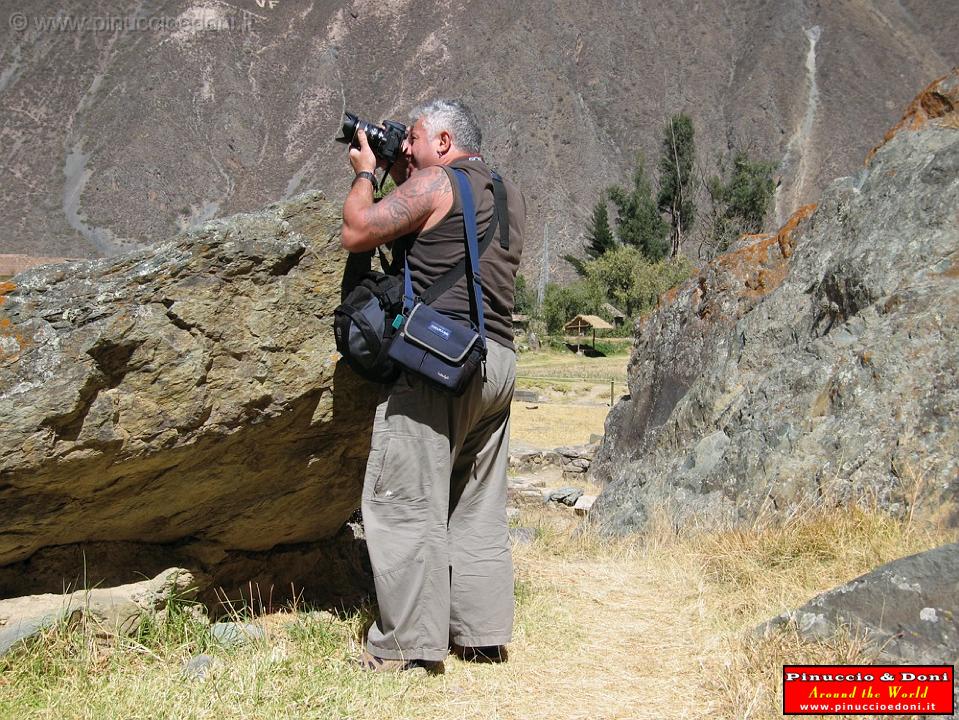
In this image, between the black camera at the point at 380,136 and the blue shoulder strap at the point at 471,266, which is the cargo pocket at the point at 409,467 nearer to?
the blue shoulder strap at the point at 471,266

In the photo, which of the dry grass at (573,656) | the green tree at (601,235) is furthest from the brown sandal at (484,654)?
the green tree at (601,235)

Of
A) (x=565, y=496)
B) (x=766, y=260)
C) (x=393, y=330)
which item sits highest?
(x=766, y=260)

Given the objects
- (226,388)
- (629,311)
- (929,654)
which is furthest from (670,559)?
(629,311)

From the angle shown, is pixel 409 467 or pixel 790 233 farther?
pixel 790 233

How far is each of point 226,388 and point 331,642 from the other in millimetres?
1110

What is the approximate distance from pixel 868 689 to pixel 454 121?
2.53m

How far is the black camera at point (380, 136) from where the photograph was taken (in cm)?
351

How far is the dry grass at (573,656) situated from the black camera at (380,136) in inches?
78.4

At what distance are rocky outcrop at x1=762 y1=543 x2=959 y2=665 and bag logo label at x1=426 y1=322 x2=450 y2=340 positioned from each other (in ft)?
5.27

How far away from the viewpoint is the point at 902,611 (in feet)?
9.55

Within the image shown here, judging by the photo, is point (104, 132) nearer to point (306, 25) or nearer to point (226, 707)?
point (306, 25)

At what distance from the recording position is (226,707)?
284 centimetres

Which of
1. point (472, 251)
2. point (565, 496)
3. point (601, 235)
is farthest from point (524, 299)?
point (472, 251)

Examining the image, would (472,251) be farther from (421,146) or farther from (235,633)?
(235,633)
